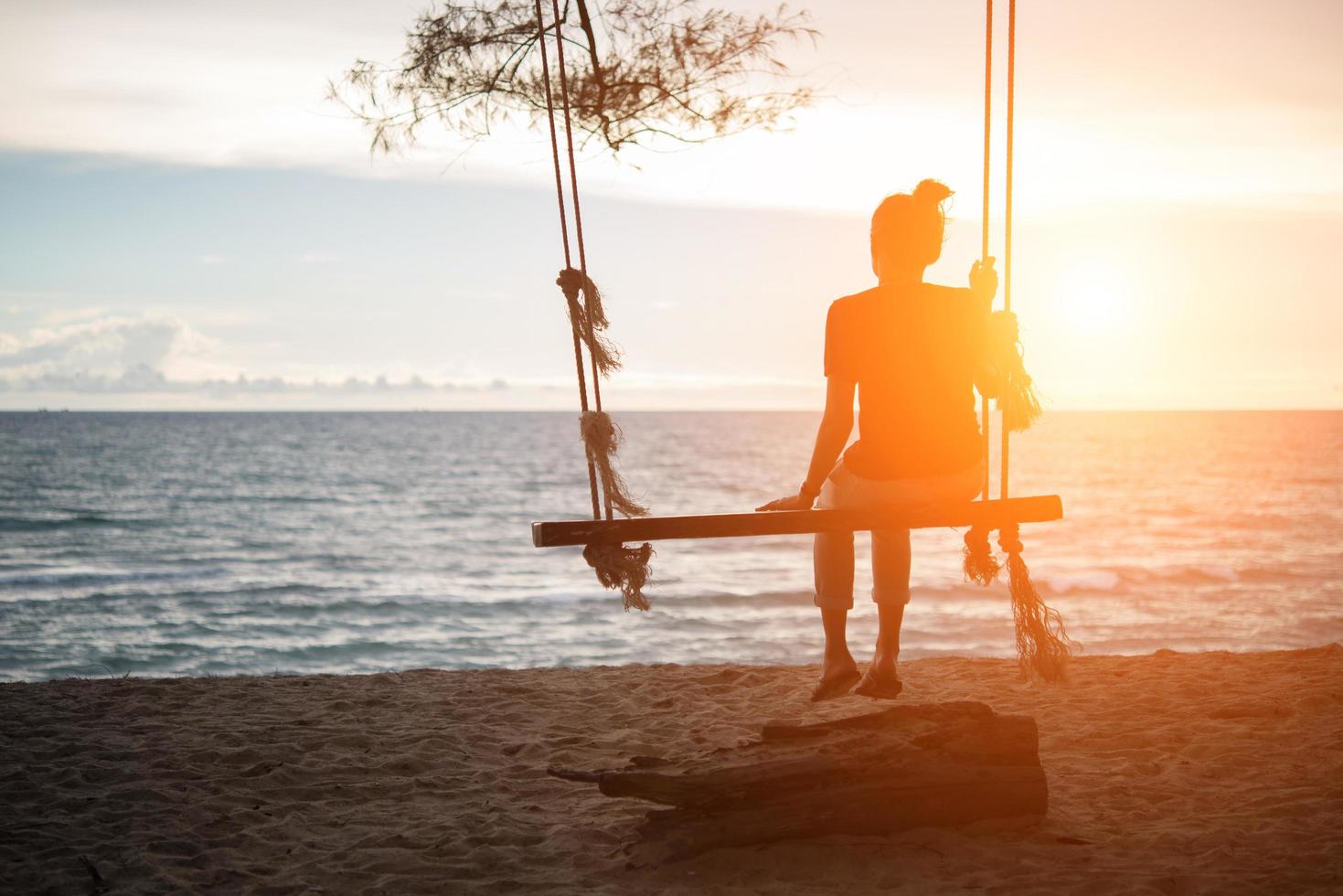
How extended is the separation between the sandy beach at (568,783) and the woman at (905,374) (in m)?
1.10

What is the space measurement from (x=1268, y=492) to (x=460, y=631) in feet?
92.3

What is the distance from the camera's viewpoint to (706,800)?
324cm

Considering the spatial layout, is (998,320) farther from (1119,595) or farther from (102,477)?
(102,477)

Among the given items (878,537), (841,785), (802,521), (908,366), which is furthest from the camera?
(878,537)

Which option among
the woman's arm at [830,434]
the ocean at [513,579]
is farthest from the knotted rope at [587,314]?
the ocean at [513,579]

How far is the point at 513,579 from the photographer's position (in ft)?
49.8

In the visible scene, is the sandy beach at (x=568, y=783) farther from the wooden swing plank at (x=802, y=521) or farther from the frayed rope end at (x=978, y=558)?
the wooden swing plank at (x=802, y=521)

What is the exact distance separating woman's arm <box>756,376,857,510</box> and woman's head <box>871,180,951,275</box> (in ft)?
1.45

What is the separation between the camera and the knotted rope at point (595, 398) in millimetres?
3664

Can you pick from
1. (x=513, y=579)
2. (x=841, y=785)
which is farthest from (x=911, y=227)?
(x=513, y=579)

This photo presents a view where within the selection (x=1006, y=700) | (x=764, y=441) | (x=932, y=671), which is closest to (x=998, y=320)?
(x=1006, y=700)

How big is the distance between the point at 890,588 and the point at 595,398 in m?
1.22

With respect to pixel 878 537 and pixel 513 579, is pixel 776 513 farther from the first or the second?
pixel 513 579

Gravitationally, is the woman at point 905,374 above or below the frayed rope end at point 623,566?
above
